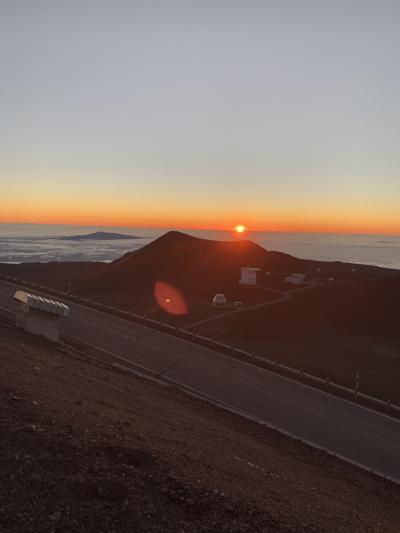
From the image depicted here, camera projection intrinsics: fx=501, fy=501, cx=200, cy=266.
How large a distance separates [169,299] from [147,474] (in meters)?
41.2

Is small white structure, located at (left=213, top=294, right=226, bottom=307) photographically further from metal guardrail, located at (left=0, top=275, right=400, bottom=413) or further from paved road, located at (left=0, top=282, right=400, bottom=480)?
paved road, located at (left=0, top=282, right=400, bottom=480)

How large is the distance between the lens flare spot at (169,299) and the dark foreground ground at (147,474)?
27715 millimetres

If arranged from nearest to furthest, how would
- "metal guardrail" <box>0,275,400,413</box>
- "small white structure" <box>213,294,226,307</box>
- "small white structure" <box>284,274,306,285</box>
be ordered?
"metal guardrail" <box>0,275,400,413</box> → "small white structure" <box>213,294,226,307</box> → "small white structure" <box>284,274,306,285</box>

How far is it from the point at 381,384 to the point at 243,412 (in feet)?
32.5

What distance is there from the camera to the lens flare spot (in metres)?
44.0

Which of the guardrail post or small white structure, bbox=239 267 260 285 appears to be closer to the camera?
the guardrail post

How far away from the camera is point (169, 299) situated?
48938 millimetres

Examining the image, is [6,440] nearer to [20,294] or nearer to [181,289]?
[20,294]

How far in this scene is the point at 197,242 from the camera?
74125 millimetres

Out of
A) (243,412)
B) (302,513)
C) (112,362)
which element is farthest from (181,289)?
(302,513)

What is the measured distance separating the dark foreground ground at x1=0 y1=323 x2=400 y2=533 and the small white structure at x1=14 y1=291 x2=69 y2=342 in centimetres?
1005

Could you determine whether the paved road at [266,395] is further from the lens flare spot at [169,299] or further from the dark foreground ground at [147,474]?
the lens flare spot at [169,299]

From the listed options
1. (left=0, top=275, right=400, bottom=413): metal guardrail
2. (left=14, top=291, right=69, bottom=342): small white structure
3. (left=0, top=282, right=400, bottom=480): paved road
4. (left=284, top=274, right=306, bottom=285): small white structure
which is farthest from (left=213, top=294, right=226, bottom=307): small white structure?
(left=14, top=291, right=69, bottom=342): small white structure

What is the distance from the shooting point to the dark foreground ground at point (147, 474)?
668 cm
